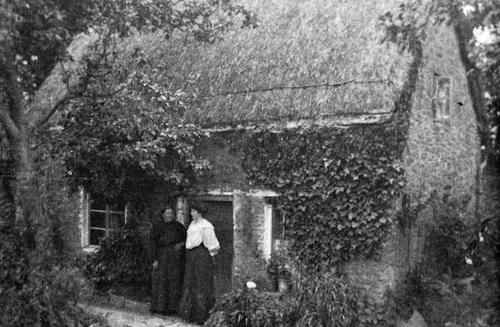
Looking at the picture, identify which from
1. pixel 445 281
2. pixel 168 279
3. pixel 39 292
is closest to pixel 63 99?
pixel 39 292

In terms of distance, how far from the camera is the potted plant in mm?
8844

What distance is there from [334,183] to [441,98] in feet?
8.84

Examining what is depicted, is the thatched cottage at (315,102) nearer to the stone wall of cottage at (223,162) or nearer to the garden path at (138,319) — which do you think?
the stone wall of cottage at (223,162)

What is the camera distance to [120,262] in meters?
10.5

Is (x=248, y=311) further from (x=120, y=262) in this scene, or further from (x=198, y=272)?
(x=120, y=262)

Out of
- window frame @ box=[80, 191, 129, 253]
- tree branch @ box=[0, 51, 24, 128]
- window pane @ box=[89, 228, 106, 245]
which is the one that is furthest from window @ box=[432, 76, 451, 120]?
window pane @ box=[89, 228, 106, 245]

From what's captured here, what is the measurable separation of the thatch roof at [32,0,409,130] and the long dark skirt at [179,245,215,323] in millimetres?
2221

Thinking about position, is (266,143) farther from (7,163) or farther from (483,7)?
(7,163)

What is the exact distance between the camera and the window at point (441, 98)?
9.47m

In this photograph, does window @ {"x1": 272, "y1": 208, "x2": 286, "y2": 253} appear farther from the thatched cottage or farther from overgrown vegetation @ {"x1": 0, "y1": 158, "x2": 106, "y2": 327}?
overgrown vegetation @ {"x1": 0, "y1": 158, "x2": 106, "y2": 327}

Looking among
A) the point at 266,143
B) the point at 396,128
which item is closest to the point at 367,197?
the point at 396,128

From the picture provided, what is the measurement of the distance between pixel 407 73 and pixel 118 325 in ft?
18.5

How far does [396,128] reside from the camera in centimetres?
801

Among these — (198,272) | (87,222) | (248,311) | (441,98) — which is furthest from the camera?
(87,222)
